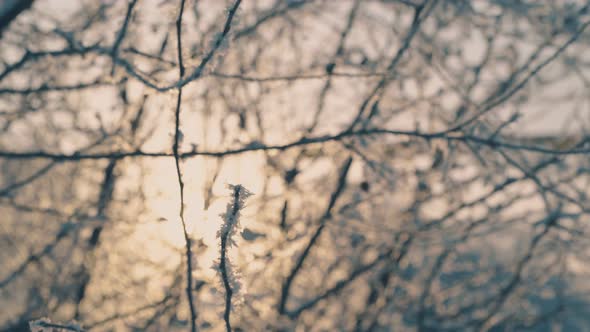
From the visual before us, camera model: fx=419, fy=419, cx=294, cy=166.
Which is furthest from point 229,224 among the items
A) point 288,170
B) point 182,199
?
point 288,170

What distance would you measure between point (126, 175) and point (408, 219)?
1.39 meters

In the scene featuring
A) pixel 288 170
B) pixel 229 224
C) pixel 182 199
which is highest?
pixel 288 170

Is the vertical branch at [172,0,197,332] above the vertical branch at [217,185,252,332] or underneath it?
above

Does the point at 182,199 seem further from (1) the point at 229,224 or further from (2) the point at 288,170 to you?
(2) the point at 288,170

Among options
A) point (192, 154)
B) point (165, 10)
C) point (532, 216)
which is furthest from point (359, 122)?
point (532, 216)

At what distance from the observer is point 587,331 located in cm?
289

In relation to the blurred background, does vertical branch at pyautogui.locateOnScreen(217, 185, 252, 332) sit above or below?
below

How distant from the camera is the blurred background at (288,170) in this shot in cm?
149

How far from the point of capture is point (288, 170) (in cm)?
197

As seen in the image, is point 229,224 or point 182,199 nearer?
point 229,224

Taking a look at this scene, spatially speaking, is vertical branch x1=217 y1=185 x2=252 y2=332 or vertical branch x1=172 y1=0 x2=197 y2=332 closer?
vertical branch x1=217 y1=185 x2=252 y2=332

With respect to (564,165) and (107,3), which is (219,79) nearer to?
(107,3)

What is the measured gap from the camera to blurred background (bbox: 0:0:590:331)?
1492 millimetres

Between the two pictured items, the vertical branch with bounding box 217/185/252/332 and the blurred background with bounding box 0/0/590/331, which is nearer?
the vertical branch with bounding box 217/185/252/332
